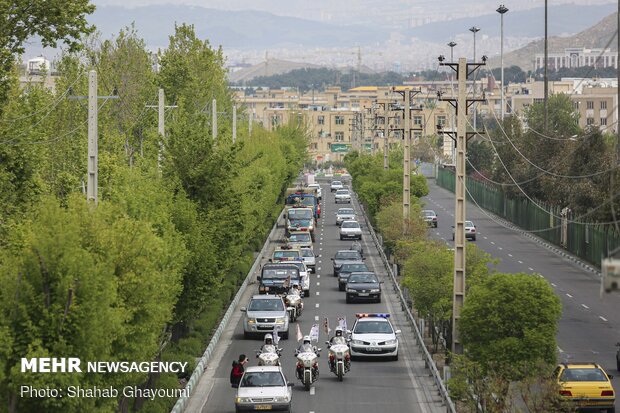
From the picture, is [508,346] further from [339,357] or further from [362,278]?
[362,278]

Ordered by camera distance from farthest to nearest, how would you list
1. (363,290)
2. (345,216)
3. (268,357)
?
(345,216)
(363,290)
(268,357)

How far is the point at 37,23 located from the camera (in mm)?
35906

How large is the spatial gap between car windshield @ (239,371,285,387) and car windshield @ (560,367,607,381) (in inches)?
266

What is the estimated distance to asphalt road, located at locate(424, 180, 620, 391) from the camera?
44438mm

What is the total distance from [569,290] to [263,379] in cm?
3192

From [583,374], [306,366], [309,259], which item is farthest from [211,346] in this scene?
[309,259]

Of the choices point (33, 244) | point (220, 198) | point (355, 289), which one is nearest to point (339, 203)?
point (355, 289)

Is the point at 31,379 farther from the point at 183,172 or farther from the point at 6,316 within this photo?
the point at 183,172

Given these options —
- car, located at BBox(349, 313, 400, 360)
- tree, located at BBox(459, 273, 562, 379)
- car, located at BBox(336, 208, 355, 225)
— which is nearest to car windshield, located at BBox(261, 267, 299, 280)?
car, located at BBox(349, 313, 400, 360)

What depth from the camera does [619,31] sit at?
4303 cm

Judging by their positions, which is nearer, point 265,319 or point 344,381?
point 344,381

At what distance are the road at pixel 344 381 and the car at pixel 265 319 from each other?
15.2 inches

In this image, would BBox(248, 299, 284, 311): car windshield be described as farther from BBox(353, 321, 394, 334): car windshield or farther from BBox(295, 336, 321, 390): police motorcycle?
BBox(295, 336, 321, 390): police motorcycle

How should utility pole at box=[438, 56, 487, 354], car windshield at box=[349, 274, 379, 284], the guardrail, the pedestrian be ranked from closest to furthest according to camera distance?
1. the guardrail
2. the pedestrian
3. utility pole at box=[438, 56, 487, 354]
4. car windshield at box=[349, 274, 379, 284]
